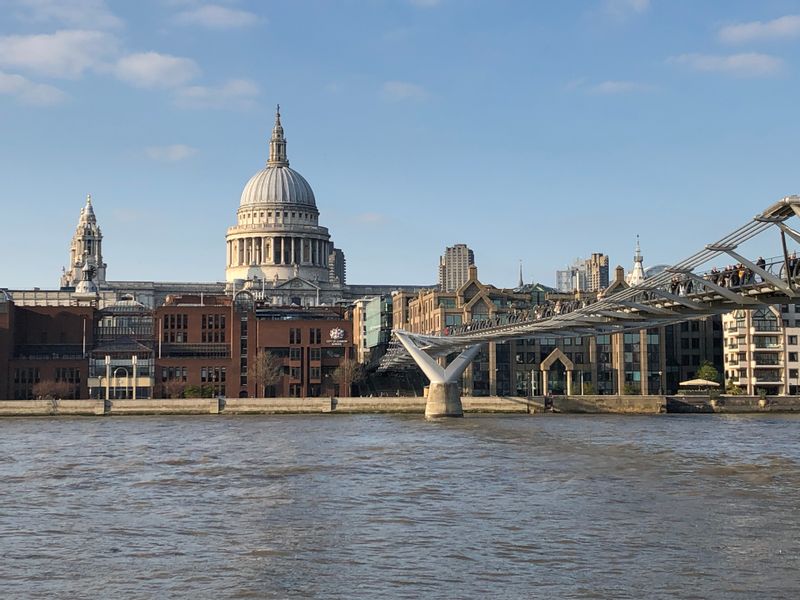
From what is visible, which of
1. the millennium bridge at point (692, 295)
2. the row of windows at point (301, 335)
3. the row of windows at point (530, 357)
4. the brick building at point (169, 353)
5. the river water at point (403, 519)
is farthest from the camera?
the row of windows at point (301, 335)

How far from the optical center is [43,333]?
12381 cm

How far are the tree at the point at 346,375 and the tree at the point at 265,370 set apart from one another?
5427mm

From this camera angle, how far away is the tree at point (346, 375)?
11988cm

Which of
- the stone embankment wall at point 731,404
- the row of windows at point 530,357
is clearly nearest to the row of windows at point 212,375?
the row of windows at point 530,357

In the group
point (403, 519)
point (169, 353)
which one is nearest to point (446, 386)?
point (169, 353)

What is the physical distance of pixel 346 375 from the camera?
119875 mm

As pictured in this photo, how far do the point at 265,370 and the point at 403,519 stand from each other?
8571 centimetres

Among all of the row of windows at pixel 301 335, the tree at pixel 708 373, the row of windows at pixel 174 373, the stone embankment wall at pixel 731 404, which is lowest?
the stone embankment wall at pixel 731 404

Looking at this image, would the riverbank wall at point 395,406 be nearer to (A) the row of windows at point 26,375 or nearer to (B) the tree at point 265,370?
(B) the tree at point 265,370

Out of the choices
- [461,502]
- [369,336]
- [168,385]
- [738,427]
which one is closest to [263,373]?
[168,385]

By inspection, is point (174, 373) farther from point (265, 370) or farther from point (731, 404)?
point (731, 404)

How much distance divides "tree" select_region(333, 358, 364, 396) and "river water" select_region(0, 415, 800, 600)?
58.0 m

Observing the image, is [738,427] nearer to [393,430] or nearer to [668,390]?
[393,430]

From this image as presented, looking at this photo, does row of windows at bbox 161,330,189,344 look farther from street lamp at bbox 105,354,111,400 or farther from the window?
street lamp at bbox 105,354,111,400
